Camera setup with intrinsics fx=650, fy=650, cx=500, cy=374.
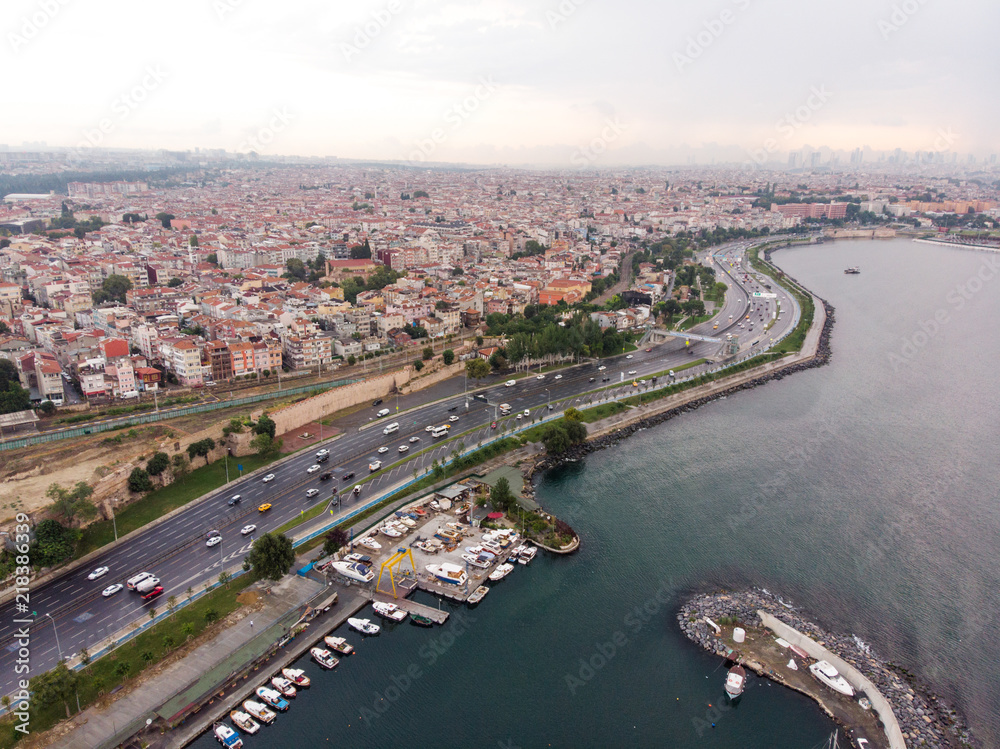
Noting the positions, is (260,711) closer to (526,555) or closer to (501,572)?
(501,572)

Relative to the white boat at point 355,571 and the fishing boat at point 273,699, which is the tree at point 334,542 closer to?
the white boat at point 355,571

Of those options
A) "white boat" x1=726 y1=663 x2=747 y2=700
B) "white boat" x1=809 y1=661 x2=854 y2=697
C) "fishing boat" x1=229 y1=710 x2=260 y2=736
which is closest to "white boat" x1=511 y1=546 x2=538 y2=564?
"white boat" x1=726 y1=663 x2=747 y2=700

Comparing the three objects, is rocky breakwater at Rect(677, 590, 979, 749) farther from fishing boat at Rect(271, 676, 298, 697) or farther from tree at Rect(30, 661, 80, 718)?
tree at Rect(30, 661, 80, 718)

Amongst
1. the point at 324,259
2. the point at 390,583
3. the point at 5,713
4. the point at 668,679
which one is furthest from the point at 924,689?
the point at 324,259

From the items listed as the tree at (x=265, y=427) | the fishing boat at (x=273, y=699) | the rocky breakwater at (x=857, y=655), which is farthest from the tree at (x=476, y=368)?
the fishing boat at (x=273, y=699)

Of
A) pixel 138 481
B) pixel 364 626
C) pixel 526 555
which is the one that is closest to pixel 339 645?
pixel 364 626

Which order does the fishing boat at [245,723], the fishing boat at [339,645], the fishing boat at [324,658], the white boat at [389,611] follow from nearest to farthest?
1. the fishing boat at [245,723]
2. the fishing boat at [324,658]
3. the fishing boat at [339,645]
4. the white boat at [389,611]

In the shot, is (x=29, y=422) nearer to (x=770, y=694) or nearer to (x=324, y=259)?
(x=770, y=694)
